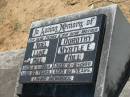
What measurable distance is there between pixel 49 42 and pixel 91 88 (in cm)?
136

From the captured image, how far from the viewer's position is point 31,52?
7148mm

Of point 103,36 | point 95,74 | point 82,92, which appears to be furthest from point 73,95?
point 103,36

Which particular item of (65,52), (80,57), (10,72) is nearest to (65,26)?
(65,52)

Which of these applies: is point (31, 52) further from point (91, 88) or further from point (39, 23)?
point (91, 88)

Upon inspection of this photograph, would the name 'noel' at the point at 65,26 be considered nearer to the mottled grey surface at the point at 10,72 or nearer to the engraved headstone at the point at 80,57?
the engraved headstone at the point at 80,57

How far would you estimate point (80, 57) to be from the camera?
A: 6.26 m

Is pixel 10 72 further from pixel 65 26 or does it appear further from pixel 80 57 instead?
pixel 80 57

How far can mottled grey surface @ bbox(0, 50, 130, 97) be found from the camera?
7775 millimetres

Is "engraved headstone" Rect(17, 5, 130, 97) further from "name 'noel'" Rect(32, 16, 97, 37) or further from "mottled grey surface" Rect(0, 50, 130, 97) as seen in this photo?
"mottled grey surface" Rect(0, 50, 130, 97)

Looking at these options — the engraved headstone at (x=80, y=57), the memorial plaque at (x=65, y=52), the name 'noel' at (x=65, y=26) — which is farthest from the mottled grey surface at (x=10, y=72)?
the name 'noel' at (x=65, y=26)

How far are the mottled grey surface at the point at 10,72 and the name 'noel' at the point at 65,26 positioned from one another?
1.13 m

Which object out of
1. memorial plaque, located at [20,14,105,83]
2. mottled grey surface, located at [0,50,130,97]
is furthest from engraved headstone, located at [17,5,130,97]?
mottled grey surface, located at [0,50,130,97]

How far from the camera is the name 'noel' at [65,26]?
6445 mm

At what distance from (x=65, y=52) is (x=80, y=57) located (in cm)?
38
